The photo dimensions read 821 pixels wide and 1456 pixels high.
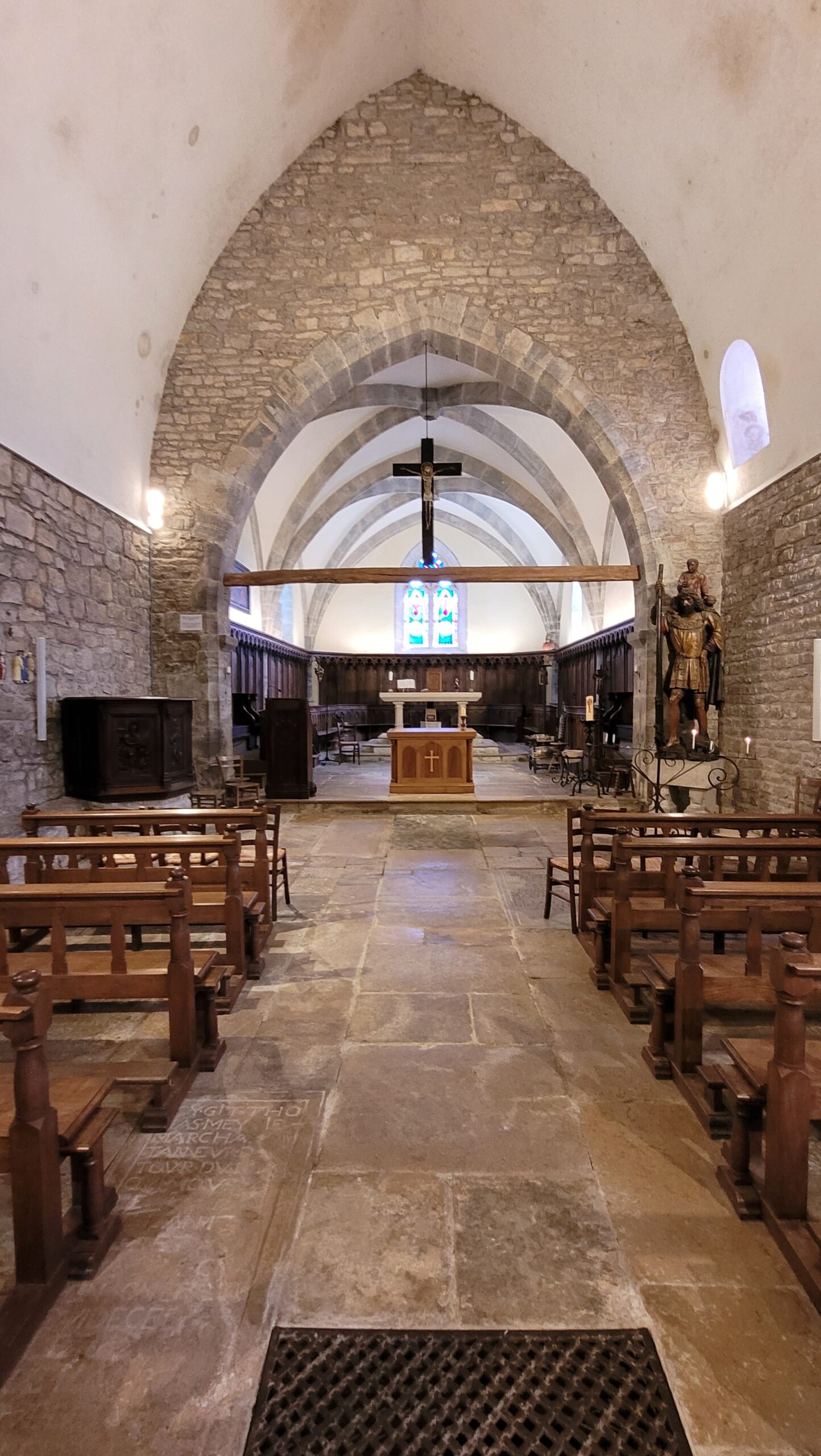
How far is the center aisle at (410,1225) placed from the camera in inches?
63.4

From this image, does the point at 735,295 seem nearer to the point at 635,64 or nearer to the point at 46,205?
the point at 635,64

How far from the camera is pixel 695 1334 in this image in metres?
1.75

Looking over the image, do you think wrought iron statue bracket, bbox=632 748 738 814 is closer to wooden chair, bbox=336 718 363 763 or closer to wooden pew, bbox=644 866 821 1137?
wooden pew, bbox=644 866 821 1137

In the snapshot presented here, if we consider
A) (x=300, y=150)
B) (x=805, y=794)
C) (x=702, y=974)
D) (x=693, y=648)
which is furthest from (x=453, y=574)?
(x=702, y=974)

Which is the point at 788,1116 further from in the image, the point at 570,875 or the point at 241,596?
the point at 241,596

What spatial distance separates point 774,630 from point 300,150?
27.0 ft

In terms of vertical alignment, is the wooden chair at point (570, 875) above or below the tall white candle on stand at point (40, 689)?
below

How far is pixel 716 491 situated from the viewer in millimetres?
8938

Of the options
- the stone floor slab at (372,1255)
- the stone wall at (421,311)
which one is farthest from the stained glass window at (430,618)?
the stone floor slab at (372,1255)

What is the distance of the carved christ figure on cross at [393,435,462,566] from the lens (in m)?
10.4

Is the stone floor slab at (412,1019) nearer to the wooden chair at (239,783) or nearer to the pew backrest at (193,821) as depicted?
the pew backrest at (193,821)

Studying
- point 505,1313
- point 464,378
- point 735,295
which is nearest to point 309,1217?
point 505,1313

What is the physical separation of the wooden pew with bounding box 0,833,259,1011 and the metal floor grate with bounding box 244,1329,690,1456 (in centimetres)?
193

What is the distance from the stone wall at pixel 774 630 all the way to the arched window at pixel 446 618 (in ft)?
40.2
